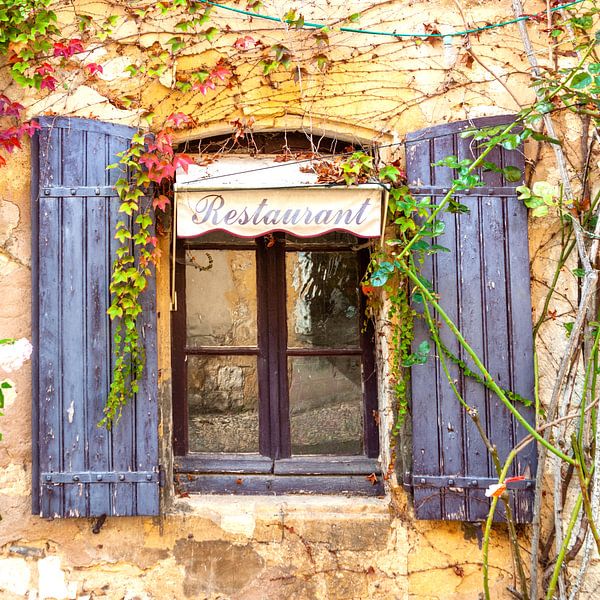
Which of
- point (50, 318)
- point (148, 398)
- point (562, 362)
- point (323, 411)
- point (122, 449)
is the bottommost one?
point (122, 449)

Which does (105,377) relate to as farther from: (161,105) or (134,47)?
(134,47)

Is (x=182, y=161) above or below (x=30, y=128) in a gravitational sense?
below

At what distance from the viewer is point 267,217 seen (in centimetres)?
285

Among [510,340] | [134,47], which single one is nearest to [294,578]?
[510,340]

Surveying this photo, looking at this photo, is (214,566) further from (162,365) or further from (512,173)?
(512,173)

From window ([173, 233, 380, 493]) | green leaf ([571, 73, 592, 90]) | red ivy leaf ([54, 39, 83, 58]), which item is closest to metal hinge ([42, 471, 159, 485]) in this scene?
window ([173, 233, 380, 493])

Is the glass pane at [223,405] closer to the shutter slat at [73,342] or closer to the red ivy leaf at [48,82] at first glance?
the shutter slat at [73,342]

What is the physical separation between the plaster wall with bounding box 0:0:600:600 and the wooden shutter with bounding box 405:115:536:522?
0.50 ft

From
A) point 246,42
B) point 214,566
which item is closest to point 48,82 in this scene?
point 246,42

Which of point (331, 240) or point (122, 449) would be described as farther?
point (331, 240)

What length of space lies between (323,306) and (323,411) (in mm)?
517

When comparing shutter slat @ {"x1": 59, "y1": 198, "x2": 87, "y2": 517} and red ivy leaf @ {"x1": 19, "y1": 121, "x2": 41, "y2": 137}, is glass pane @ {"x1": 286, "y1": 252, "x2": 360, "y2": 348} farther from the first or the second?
red ivy leaf @ {"x1": 19, "y1": 121, "x2": 41, "y2": 137}

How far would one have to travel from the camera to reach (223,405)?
3.24 metres

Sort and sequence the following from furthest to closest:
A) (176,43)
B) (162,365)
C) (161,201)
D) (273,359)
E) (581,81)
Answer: (273,359) < (162,365) < (176,43) < (161,201) < (581,81)
